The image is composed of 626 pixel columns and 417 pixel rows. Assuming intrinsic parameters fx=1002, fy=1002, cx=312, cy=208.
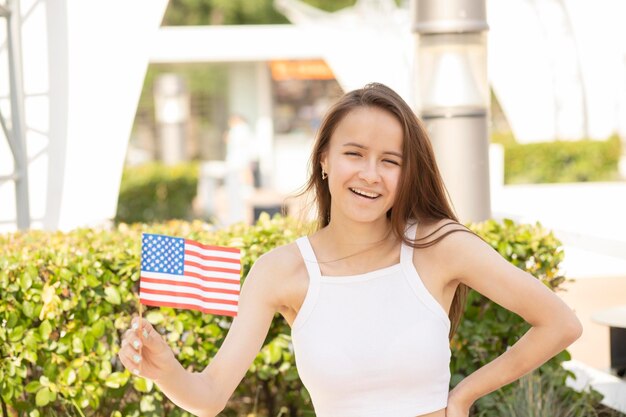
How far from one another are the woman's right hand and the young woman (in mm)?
98

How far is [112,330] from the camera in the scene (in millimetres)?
4531

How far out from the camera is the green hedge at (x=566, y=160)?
20453 mm

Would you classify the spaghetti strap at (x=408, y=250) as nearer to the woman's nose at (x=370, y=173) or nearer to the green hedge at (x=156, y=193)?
the woman's nose at (x=370, y=173)

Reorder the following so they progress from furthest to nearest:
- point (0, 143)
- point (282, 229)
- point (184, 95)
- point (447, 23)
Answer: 1. point (184, 95)
2. point (0, 143)
3. point (447, 23)
4. point (282, 229)

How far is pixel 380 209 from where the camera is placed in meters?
2.60

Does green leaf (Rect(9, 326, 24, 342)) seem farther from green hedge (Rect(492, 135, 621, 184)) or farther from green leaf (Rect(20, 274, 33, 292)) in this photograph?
green hedge (Rect(492, 135, 621, 184))

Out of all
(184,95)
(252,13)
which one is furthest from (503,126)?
(184,95)

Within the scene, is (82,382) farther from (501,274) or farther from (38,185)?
(38,185)

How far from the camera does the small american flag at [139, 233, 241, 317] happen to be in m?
2.73

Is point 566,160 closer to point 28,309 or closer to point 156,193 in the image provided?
point 156,193

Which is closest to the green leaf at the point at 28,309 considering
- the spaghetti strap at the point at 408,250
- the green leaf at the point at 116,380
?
the green leaf at the point at 116,380

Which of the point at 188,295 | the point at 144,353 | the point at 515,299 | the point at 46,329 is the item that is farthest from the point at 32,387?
the point at 515,299

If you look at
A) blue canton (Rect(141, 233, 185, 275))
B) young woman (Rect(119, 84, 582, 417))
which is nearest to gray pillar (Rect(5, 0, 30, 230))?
blue canton (Rect(141, 233, 185, 275))

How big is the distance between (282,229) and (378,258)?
2343mm
